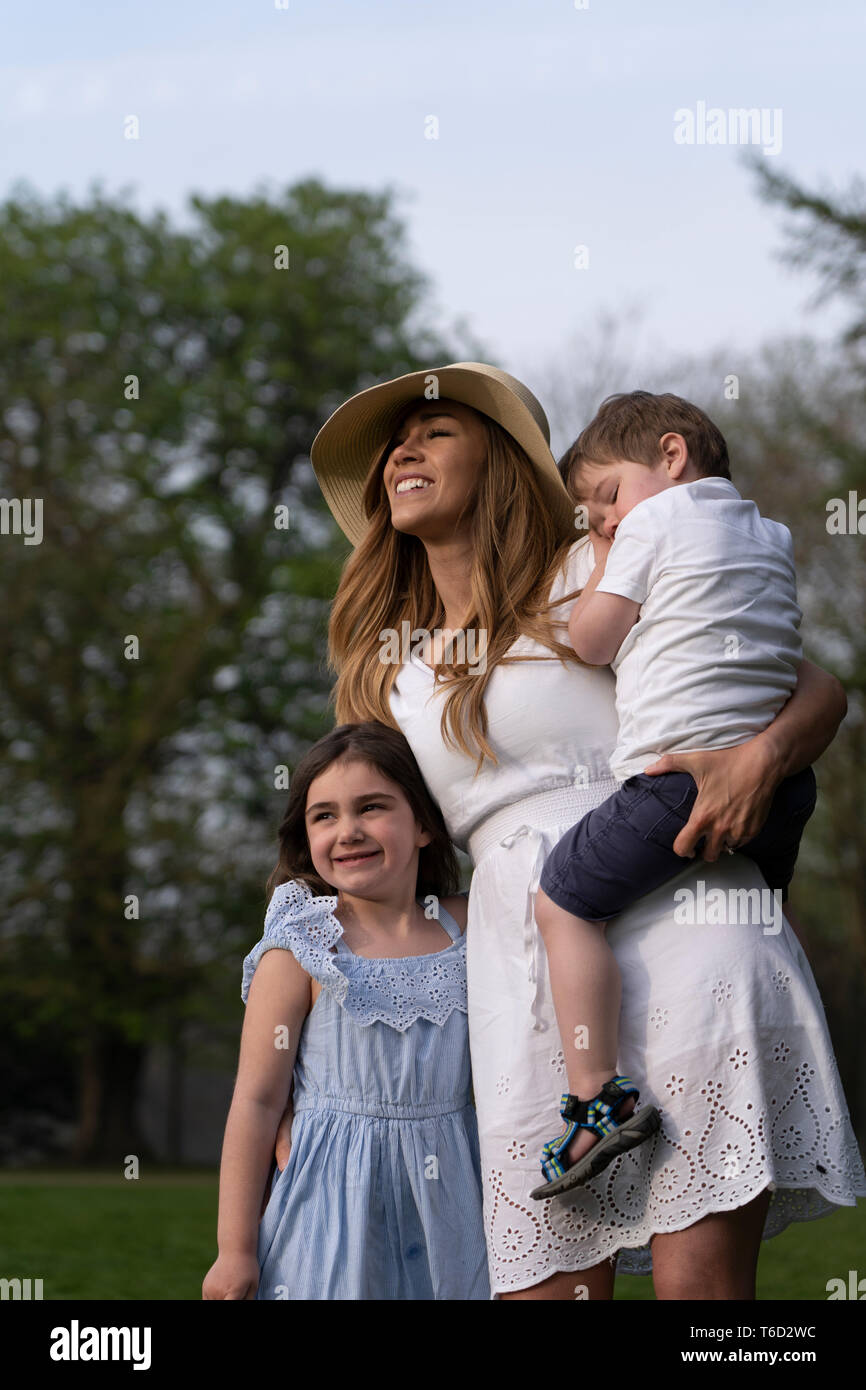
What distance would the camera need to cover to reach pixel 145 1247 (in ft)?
25.0

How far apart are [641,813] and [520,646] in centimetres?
52

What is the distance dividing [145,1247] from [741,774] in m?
6.31

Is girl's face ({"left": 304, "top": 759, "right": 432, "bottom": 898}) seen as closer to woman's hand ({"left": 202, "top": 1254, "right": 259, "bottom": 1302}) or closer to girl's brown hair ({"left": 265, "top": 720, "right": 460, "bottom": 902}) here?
girl's brown hair ({"left": 265, "top": 720, "right": 460, "bottom": 902})

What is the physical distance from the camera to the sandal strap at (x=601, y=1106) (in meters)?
2.33

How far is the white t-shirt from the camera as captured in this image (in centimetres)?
244

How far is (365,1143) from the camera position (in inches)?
104

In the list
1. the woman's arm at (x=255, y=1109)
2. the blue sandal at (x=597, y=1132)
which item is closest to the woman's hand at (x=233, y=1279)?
the woman's arm at (x=255, y=1109)

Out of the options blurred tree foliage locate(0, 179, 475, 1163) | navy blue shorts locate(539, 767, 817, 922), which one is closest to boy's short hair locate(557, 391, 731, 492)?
navy blue shorts locate(539, 767, 817, 922)

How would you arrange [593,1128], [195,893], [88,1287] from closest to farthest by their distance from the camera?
[593,1128], [88,1287], [195,893]

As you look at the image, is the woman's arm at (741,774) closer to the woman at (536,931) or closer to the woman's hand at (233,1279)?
the woman at (536,931)

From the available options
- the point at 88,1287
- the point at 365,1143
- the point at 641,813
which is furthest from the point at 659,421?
the point at 88,1287

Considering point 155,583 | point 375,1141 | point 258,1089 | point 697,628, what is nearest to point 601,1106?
point 375,1141

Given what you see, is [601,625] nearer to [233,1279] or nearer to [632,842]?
[632,842]
